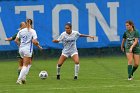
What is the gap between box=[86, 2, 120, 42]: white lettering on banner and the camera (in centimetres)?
2816

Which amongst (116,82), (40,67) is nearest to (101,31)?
(40,67)

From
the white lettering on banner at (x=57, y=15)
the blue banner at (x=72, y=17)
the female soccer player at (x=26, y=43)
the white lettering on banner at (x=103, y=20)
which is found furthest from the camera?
the white lettering on banner at (x=103, y=20)

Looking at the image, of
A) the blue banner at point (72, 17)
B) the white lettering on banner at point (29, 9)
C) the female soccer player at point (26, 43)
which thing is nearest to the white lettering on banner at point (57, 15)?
the blue banner at point (72, 17)

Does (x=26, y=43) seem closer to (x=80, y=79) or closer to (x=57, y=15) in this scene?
(x=80, y=79)

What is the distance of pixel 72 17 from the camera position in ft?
91.9

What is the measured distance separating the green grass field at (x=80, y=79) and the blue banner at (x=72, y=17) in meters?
1.26

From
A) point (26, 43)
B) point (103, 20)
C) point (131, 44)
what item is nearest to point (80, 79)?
point (131, 44)

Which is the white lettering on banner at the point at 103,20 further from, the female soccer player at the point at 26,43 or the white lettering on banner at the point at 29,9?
the female soccer player at the point at 26,43

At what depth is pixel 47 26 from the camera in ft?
90.9

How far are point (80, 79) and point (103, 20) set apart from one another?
384 inches

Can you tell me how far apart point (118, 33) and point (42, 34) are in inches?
155

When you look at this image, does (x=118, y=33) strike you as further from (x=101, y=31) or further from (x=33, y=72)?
(x=33, y=72)

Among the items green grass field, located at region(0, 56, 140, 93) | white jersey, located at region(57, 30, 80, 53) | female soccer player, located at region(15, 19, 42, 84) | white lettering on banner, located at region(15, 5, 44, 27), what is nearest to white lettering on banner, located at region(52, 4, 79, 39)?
white lettering on banner, located at region(15, 5, 44, 27)

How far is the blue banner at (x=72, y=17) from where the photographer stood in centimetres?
2716
